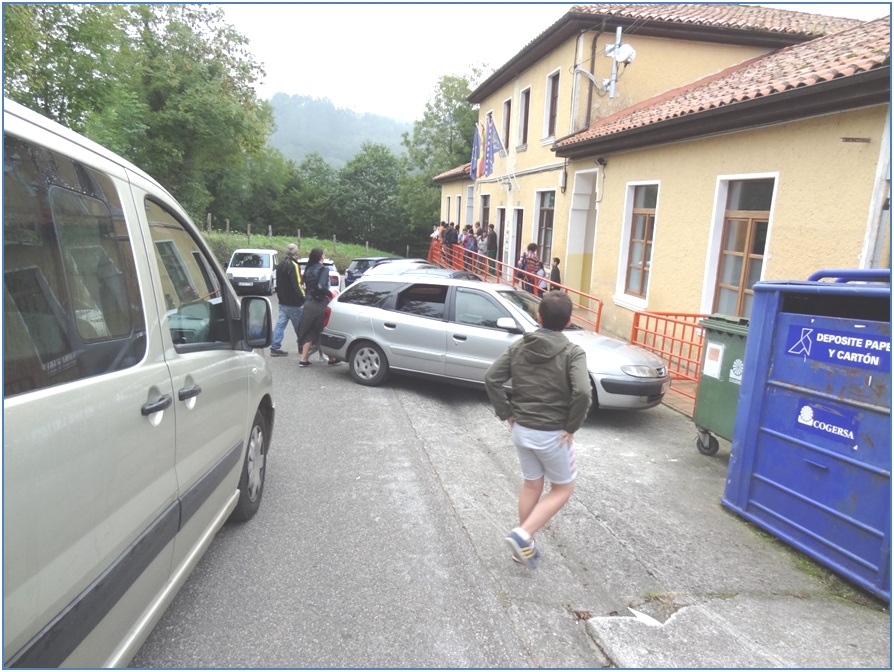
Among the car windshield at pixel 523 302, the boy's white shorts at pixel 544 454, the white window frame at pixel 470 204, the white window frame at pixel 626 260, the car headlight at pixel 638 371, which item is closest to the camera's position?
the boy's white shorts at pixel 544 454

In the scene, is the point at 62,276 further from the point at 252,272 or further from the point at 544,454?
the point at 252,272

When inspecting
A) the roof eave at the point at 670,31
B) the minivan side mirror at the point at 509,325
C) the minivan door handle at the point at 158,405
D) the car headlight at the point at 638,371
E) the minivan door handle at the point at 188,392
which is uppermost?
the roof eave at the point at 670,31

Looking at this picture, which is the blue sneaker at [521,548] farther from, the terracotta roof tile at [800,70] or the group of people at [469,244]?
the group of people at [469,244]

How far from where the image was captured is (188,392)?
242 cm

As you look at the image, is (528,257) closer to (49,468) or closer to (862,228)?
(862,228)

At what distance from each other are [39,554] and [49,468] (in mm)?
216

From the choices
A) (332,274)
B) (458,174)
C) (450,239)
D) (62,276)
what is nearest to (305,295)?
(62,276)

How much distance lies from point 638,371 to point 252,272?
15475 mm

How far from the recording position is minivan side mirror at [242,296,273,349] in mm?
3402

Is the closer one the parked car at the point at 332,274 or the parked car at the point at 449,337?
the parked car at the point at 449,337

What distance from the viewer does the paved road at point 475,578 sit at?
263cm

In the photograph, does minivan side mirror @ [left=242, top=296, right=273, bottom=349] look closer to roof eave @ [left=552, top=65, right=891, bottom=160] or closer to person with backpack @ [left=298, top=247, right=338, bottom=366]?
person with backpack @ [left=298, top=247, right=338, bottom=366]

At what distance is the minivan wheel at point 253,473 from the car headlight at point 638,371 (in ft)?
13.1

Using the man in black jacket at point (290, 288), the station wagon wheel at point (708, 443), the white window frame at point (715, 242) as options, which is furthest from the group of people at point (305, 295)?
the white window frame at point (715, 242)
